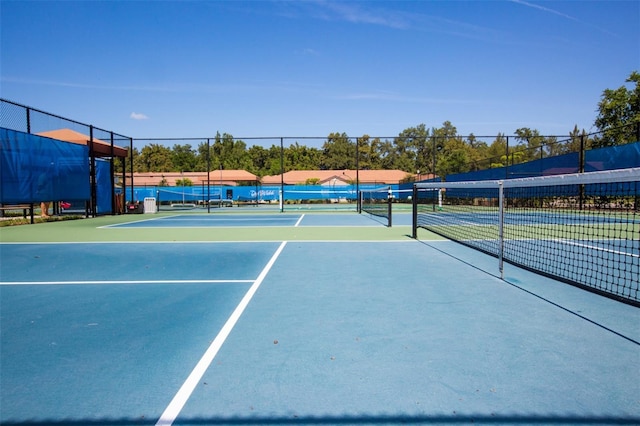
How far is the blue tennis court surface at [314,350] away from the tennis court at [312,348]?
1 cm

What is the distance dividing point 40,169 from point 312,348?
1616 cm

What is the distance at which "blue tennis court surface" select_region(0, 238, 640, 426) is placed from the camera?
7.95 ft

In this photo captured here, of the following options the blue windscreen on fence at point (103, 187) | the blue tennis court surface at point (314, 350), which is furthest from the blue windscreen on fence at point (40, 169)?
the blue tennis court surface at point (314, 350)

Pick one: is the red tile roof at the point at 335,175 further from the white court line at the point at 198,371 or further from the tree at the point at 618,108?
the white court line at the point at 198,371

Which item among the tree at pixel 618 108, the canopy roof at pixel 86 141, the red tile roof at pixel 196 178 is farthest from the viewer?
the red tile roof at pixel 196 178

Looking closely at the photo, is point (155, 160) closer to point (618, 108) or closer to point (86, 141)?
point (86, 141)

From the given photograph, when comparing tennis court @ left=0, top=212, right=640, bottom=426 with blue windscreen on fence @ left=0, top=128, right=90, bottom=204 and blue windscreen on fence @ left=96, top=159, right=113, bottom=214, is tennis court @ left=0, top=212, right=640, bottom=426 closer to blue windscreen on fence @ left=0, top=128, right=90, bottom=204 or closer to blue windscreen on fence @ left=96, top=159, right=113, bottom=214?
blue windscreen on fence @ left=0, top=128, right=90, bottom=204

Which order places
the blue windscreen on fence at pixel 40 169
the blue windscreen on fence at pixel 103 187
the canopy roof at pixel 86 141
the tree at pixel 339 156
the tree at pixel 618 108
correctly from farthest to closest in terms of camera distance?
the tree at pixel 339 156, the tree at pixel 618 108, the blue windscreen on fence at pixel 103 187, the canopy roof at pixel 86 141, the blue windscreen on fence at pixel 40 169

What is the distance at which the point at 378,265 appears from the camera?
6730 mm

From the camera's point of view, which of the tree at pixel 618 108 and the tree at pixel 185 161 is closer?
the tree at pixel 618 108

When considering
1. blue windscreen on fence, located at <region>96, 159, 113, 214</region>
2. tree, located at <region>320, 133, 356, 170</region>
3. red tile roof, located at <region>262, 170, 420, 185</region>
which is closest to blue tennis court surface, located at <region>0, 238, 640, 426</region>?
blue windscreen on fence, located at <region>96, 159, 113, 214</region>

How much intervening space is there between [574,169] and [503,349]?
20.1m

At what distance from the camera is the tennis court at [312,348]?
2428 millimetres

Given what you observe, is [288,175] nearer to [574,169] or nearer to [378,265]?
[574,169]
